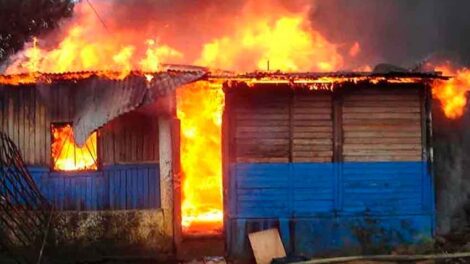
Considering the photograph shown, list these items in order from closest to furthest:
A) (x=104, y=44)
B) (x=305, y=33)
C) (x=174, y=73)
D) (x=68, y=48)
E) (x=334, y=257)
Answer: (x=174, y=73)
(x=334, y=257)
(x=68, y=48)
(x=104, y=44)
(x=305, y=33)

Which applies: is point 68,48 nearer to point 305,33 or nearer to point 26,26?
point 26,26

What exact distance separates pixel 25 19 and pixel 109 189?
11.9 m

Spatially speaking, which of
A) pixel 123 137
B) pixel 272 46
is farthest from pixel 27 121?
pixel 272 46

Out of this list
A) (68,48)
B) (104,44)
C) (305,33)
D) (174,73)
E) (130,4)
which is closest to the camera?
(174,73)

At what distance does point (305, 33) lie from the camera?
73.7ft

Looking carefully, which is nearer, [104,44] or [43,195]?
[43,195]

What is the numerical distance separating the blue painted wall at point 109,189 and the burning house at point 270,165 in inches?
0.8

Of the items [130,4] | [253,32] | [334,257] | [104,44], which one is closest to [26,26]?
[104,44]

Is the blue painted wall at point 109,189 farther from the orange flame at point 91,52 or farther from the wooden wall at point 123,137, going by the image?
the orange flame at point 91,52

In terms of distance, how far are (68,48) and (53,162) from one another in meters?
5.87

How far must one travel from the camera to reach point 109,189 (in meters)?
11.9

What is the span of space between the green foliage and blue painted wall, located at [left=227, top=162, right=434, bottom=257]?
13137mm

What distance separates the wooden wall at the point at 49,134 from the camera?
38.9 ft

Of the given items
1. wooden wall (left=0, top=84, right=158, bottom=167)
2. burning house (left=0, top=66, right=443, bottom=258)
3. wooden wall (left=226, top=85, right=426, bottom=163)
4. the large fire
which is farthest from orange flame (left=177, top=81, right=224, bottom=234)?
wooden wall (left=0, top=84, right=158, bottom=167)
